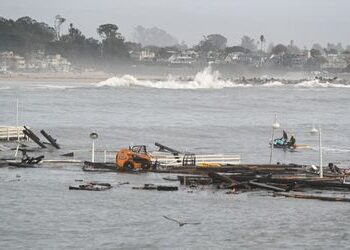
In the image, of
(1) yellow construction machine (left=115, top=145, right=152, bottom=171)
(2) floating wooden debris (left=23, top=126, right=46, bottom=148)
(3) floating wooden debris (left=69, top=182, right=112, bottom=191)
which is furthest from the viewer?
(2) floating wooden debris (left=23, top=126, right=46, bottom=148)

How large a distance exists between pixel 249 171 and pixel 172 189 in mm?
4319

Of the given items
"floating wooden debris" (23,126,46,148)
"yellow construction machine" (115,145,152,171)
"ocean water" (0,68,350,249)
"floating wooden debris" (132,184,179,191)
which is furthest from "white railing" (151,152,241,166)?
→ "floating wooden debris" (23,126,46,148)

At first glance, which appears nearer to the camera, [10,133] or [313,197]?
[313,197]

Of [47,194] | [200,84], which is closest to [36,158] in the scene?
[47,194]

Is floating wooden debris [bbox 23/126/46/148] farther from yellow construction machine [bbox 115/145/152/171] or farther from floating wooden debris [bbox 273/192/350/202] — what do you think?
floating wooden debris [bbox 273/192/350/202]

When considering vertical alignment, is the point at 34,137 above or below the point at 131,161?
above

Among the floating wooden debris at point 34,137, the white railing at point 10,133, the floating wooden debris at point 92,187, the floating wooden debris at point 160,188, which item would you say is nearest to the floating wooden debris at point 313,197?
the floating wooden debris at point 160,188

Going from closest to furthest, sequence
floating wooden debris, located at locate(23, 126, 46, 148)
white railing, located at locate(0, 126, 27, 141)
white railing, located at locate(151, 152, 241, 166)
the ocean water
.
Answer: the ocean water, white railing, located at locate(151, 152, 241, 166), floating wooden debris, located at locate(23, 126, 46, 148), white railing, located at locate(0, 126, 27, 141)

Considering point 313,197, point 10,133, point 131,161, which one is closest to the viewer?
point 313,197

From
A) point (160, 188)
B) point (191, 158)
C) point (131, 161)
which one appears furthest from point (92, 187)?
point (191, 158)

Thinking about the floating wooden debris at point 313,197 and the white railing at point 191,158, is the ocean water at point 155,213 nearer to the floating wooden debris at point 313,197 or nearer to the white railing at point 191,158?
the floating wooden debris at point 313,197

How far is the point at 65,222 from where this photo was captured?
31.0 m

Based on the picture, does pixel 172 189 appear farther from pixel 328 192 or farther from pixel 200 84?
pixel 200 84

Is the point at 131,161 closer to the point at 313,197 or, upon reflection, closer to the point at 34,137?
the point at 313,197
